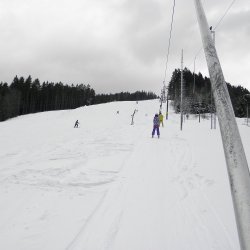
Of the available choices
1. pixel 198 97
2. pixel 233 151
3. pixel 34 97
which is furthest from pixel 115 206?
pixel 34 97

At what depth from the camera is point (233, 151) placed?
2354mm

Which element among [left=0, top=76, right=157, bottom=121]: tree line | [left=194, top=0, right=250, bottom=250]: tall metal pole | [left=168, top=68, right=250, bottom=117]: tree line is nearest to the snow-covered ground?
[left=194, top=0, right=250, bottom=250]: tall metal pole

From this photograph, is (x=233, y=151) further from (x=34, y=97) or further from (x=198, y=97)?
(x=34, y=97)

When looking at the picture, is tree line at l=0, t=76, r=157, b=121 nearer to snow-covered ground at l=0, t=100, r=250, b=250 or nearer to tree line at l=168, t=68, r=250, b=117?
tree line at l=168, t=68, r=250, b=117

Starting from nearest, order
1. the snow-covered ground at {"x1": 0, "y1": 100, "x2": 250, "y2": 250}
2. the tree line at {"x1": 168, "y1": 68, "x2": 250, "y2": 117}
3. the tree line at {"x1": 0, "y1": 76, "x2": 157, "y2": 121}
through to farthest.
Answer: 1. the snow-covered ground at {"x1": 0, "y1": 100, "x2": 250, "y2": 250}
2. the tree line at {"x1": 168, "y1": 68, "x2": 250, "y2": 117}
3. the tree line at {"x1": 0, "y1": 76, "x2": 157, "y2": 121}

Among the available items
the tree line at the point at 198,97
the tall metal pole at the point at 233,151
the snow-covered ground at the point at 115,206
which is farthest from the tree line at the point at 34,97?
the tall metal pole at the point at 233,151

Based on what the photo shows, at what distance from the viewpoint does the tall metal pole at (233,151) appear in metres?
2.01

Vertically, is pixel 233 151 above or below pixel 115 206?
above

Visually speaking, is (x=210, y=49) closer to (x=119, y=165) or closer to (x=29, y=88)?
(x=119, y=165)

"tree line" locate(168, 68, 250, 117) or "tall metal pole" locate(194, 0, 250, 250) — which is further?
"tree line" locate(168, 68, 250, 117)

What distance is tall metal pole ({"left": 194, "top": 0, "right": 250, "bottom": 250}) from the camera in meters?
2.01

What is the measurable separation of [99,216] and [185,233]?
156 centimetres

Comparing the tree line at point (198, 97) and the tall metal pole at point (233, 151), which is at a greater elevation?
the tree line at point (198, 97)

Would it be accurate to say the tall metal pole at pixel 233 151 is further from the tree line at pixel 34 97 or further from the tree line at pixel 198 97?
the tree line at pixel 34 97
